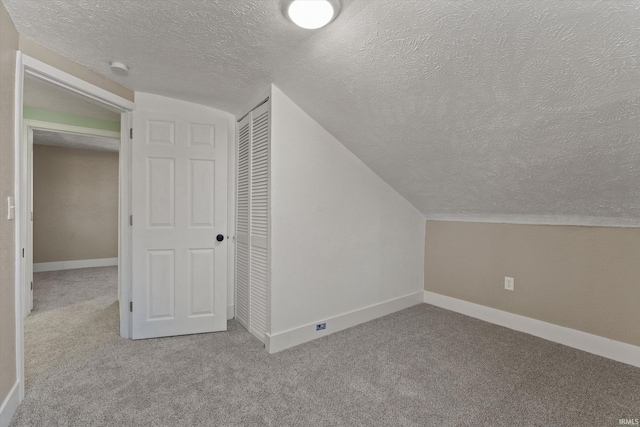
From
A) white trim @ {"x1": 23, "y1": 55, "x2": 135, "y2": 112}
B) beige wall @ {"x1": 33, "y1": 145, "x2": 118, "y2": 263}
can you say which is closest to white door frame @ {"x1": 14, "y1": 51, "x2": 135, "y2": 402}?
white trim @ {"x1": 23, "y1": 55, "x2": 135, "y2": 112}

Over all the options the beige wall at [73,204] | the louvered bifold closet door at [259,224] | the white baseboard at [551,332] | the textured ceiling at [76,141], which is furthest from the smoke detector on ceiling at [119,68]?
the beige wall at [73,204]

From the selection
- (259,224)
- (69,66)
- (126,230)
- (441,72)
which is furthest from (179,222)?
(441,72)

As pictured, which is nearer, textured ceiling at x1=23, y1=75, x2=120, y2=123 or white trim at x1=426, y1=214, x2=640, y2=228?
white trim at x1=426, y1=214, x2=640, y2=228

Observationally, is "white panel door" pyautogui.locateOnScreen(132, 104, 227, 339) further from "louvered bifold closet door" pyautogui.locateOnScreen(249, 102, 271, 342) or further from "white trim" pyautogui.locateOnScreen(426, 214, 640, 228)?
"white trim" pyautogui.locateOnScreen(426, 214, 640, 228)

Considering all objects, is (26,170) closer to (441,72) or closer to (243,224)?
(243,224)

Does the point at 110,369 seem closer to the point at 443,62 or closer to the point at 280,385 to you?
the point at 280,385

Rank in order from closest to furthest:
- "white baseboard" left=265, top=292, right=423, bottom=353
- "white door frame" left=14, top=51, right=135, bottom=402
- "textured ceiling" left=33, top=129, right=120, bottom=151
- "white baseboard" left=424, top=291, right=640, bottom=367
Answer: "white door frame" left=14, top=51, right=135, bottom=402, "white baseboard" left=424, top=291, right=640, bottom=367, "white baseboard" left=265, top=292, right=423, bottom=353, "textured ceiling" left=33, top=129, right=120, bottom=151

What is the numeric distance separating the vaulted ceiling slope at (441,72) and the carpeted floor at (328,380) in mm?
1244

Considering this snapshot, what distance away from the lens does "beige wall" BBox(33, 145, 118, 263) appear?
5043 millimetres

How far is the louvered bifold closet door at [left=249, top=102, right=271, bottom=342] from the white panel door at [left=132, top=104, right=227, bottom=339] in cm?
34

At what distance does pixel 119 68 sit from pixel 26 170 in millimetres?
1877

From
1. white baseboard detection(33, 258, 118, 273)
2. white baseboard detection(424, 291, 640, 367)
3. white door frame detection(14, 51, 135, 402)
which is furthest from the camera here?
white baseboard detection(33, 258, 118, 273)

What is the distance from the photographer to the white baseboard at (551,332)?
2176 millimetres

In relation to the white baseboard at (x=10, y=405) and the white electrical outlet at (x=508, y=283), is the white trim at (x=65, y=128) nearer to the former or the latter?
the white baseboard at (x=10, y=405)
